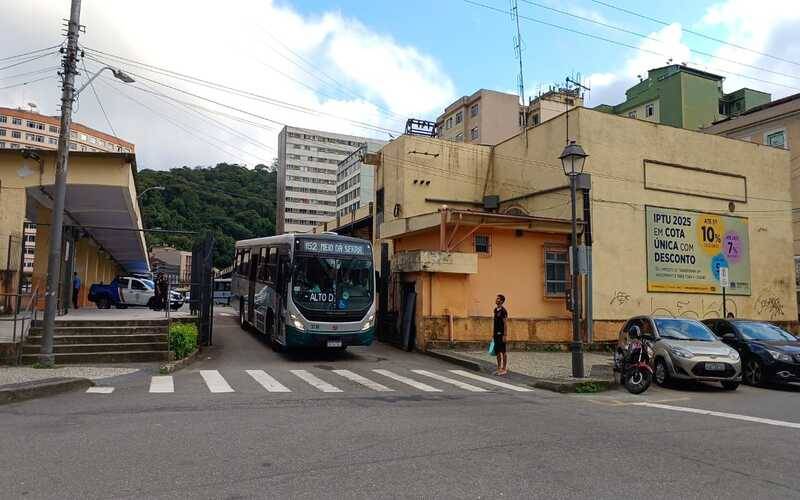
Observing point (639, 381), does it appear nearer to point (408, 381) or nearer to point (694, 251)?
point (408, 381)

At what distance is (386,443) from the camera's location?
6742 mm

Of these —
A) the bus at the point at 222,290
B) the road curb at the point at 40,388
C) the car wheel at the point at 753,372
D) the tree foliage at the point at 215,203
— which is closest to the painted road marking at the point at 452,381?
the car wheel at the point at 753,372

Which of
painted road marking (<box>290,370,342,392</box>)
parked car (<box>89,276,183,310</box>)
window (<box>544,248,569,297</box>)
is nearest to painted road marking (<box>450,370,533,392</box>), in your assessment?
painted road marking (<box>290,370,342,392</box>)

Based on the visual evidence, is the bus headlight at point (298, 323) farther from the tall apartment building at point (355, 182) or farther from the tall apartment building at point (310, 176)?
the tall apartment building at point (310, 176)

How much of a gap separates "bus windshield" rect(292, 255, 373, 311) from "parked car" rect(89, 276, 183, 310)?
52.3ft

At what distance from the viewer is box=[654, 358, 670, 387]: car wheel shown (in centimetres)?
1303

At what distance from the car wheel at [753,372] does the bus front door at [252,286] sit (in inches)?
591

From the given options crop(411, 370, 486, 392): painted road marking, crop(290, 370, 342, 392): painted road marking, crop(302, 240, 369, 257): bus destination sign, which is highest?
crop(302, 240, 369, 257): bus destination sign

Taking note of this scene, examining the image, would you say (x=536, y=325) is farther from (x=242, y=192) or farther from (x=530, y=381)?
(x=242, y=192)

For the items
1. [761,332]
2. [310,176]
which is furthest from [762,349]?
[310,176]

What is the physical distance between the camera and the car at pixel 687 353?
12.4 meters

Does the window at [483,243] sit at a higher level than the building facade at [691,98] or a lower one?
lower

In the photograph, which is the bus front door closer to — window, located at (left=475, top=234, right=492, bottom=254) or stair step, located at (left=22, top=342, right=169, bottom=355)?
stair step, located at (left=22, top=342, right=169, bottom=355)

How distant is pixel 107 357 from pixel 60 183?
164 inches
